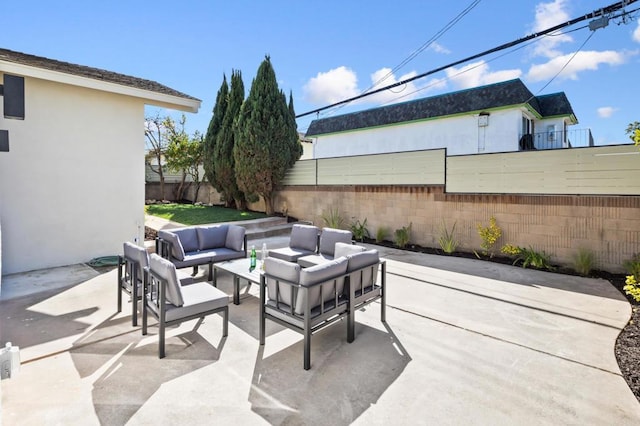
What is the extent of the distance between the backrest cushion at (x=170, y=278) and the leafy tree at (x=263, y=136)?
8876 mm

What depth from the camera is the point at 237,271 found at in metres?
4.87

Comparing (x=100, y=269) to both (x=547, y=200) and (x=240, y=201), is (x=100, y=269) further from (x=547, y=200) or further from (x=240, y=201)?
(x=547, y=200)

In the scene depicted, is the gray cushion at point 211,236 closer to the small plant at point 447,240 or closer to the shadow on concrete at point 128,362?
the shadow on concrete at point 128,362

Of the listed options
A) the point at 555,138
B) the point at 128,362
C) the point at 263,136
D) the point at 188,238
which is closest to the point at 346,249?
the point at 128,362

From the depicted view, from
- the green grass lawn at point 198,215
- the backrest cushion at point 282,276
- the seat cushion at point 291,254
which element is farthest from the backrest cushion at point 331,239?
the green grass lawn at point 198,215

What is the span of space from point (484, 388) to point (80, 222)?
7.92 m

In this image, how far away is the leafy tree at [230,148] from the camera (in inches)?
530

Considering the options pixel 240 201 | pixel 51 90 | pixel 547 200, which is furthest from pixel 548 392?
pixel 240 201

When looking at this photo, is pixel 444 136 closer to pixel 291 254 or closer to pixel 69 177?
pixel 291 254

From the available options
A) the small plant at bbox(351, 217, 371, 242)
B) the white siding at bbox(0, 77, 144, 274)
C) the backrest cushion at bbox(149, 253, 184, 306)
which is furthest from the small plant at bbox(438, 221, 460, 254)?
the white siding at bbox(0, 77, 144, 274)

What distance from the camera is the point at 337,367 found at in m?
3.11

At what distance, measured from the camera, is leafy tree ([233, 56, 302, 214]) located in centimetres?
1189

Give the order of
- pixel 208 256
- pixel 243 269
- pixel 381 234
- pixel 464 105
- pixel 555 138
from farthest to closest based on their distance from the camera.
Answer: pixel 555 138 → pixel 464 105 → pixel 381 234 → pixel 208 256 → pixel 243 269

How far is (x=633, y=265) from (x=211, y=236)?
7802mm
